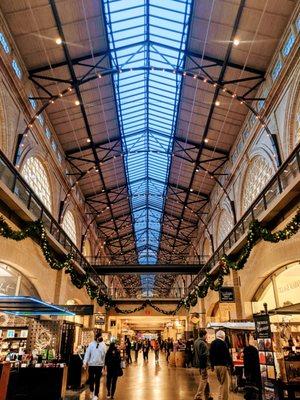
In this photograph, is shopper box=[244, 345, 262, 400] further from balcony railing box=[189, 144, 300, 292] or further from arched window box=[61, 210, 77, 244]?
arched window box=[61, 210, 77, 244]

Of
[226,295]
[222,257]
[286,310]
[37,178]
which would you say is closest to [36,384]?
[286,310]

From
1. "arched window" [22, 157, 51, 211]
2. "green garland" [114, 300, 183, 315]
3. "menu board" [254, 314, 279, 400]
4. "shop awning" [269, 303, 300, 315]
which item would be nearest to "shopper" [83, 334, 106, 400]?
"menu board" [254, 314, 279, 400]

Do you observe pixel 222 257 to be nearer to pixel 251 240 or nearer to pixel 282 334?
pixel 251 240

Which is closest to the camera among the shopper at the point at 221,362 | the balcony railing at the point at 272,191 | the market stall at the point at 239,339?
the shopper at the point at 221,362

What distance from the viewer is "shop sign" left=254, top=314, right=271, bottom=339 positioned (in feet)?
26.4

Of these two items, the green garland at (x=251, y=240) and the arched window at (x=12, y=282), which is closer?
the green garland at (x=251, y=240)

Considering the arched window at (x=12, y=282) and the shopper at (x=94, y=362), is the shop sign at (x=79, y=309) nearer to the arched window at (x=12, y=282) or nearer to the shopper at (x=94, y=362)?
the arched window at (x=12, y=282)

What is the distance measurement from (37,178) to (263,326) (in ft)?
43.1

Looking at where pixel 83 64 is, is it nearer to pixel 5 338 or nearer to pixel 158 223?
pixel 5 338

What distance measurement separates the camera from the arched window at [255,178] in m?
16.1

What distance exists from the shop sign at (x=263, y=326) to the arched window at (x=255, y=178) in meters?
8.33

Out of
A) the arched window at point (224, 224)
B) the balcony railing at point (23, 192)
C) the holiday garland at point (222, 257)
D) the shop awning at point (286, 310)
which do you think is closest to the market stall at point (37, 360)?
the holiday garland at point (222, 257)

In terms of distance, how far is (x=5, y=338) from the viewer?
1346 cm

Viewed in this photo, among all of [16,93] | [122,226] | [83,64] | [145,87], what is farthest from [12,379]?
[122,226]
